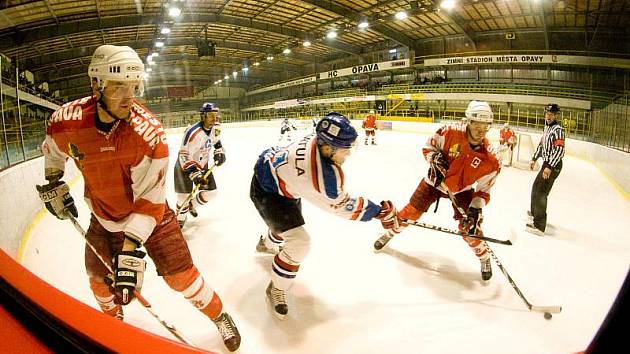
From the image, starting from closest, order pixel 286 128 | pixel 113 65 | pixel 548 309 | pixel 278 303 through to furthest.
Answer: pixel 113 65, pixel 548 309, pixel 278 303, pixel 286 128

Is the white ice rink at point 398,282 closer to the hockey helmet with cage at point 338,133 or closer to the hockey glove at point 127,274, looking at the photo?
the hockey glove at point 127,274

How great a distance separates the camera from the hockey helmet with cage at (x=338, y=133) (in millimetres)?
1607

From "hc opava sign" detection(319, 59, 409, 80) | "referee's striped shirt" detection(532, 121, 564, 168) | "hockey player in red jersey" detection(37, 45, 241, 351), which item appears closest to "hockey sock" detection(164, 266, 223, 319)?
"hockey player in red jersey" detection(37, 45, 241, 351)

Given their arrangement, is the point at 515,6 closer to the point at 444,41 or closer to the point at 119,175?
the point at 444,41

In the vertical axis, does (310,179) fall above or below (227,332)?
above

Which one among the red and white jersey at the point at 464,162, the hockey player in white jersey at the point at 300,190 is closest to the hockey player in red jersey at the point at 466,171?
the red and white jersey at the point at 464,162

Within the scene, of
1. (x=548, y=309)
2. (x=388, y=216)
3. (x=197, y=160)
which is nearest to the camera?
(x=548, y=309)

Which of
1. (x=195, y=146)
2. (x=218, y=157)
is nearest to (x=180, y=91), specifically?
(x=195, y=146)

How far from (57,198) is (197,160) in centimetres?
189

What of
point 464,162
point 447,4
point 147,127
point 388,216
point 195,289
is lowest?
point 195,289

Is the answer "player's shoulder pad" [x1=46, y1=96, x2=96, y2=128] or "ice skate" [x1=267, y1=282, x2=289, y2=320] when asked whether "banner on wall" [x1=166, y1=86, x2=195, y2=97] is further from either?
"ice skate" [x1=267, y1=282, x2=289, y2=320]

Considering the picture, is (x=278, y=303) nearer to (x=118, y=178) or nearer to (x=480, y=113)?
(x=118, y=178)

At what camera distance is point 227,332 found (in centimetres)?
153

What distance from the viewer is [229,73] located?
7.54ft
